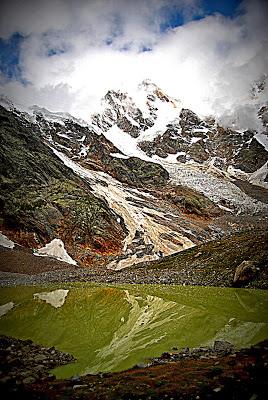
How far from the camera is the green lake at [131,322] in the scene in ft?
35.0

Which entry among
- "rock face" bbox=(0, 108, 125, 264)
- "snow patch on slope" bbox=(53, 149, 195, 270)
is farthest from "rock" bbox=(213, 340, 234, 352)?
"rock face" bbox=(0, 108, 125, 264)

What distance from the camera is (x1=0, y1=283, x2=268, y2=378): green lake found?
35.0 feet

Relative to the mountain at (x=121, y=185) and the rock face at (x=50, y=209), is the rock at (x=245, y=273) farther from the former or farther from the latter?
the rock face at (x=50, y=209)

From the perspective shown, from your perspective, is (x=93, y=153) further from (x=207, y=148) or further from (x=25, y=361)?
(x=25, y=361)

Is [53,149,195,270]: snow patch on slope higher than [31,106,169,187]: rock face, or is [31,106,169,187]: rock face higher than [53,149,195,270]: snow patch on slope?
[31,106,169,187]: rock face

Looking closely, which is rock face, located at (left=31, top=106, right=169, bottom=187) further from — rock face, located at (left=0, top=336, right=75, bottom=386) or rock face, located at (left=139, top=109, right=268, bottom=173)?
rock face, located at (left=0, top=336, right=75, bottom=386)

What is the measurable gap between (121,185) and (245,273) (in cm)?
8489

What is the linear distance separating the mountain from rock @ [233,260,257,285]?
96.6 feet

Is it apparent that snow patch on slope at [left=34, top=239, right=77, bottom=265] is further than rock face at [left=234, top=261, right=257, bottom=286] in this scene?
Yes

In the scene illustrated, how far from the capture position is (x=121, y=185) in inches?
4252

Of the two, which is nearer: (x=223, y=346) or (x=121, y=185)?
(x=223, y=346)

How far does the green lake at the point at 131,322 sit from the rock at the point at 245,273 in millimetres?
1699

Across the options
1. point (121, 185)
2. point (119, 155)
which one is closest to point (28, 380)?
point (121, 185)

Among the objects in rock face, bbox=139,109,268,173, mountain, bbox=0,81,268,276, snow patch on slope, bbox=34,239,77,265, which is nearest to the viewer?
snow patch on slope, bbox=34,239,77,265
